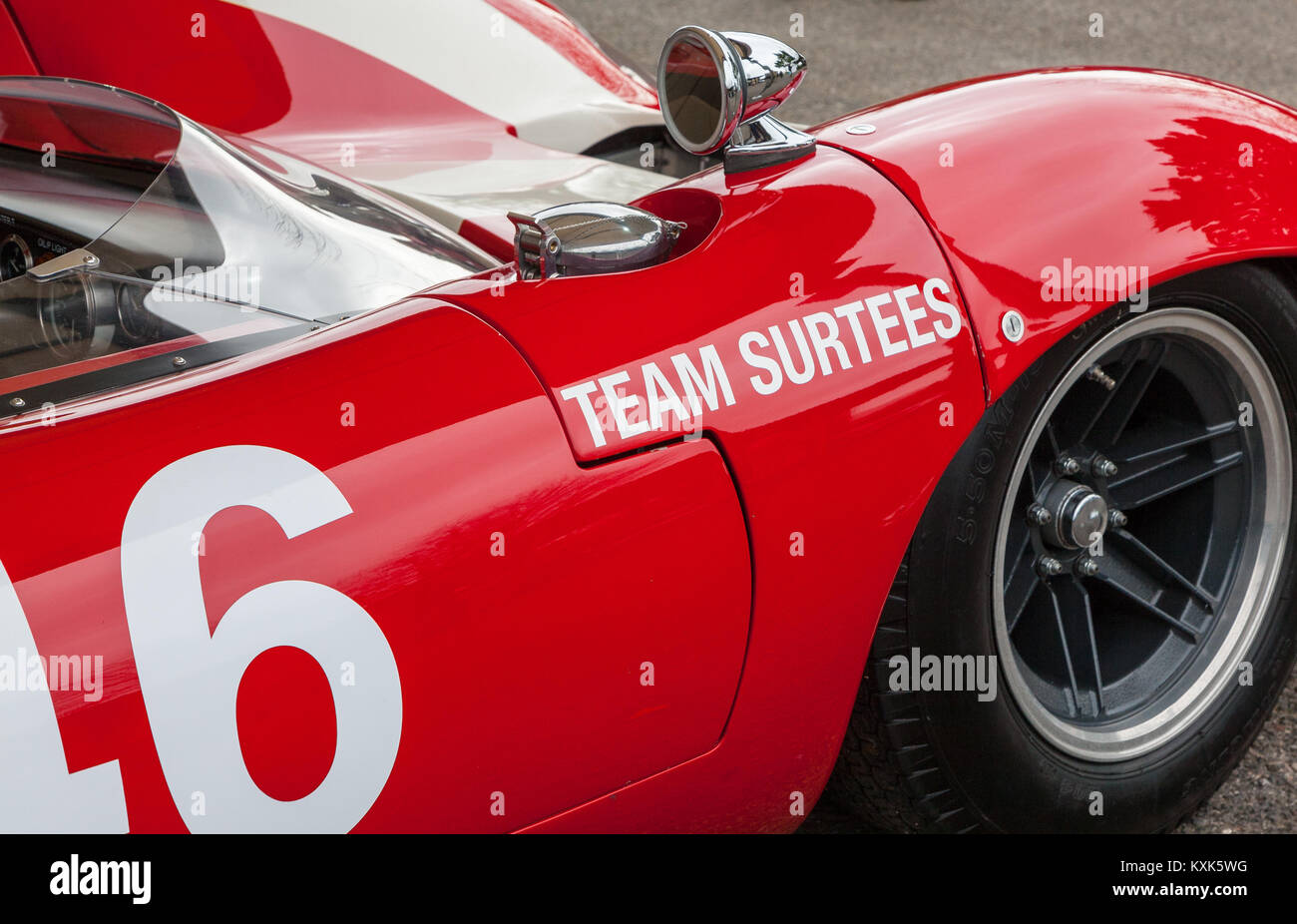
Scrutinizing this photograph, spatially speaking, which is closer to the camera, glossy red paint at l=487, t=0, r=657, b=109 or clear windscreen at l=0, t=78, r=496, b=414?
clear windscreen at l=0, t=78, r=496, b=414

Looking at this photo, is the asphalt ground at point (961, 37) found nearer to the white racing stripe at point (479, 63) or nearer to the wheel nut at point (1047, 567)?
the white racing stripe at point (479, 63)

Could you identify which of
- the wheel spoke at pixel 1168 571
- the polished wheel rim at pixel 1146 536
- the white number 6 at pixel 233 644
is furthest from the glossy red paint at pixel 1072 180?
the white number 6 at pixel 233 644

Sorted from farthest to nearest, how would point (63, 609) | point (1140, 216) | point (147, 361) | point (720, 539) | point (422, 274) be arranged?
point (422, 274) < point (1140, 216) < point (147, 361) < point (720, 539) < point (63, 609)

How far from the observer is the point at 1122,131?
170cm

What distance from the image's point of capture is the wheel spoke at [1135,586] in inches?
74.7

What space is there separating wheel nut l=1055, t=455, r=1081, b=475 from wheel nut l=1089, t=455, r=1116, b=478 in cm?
4

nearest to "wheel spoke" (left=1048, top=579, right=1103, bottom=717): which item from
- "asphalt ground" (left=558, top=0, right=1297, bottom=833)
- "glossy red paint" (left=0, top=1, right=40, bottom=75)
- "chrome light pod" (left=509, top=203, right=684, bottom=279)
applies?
"chrome light pod" (left=509, top=203, right=684, bottom=279)

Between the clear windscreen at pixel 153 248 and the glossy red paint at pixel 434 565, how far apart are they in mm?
234

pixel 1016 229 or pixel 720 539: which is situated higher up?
pixel 1016 229

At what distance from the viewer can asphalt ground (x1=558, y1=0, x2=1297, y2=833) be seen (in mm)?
5961

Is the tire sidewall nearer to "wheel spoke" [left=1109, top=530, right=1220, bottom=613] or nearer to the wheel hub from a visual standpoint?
"wheel spoke" [left=1109, top=530, right=1220, bottom=613]
